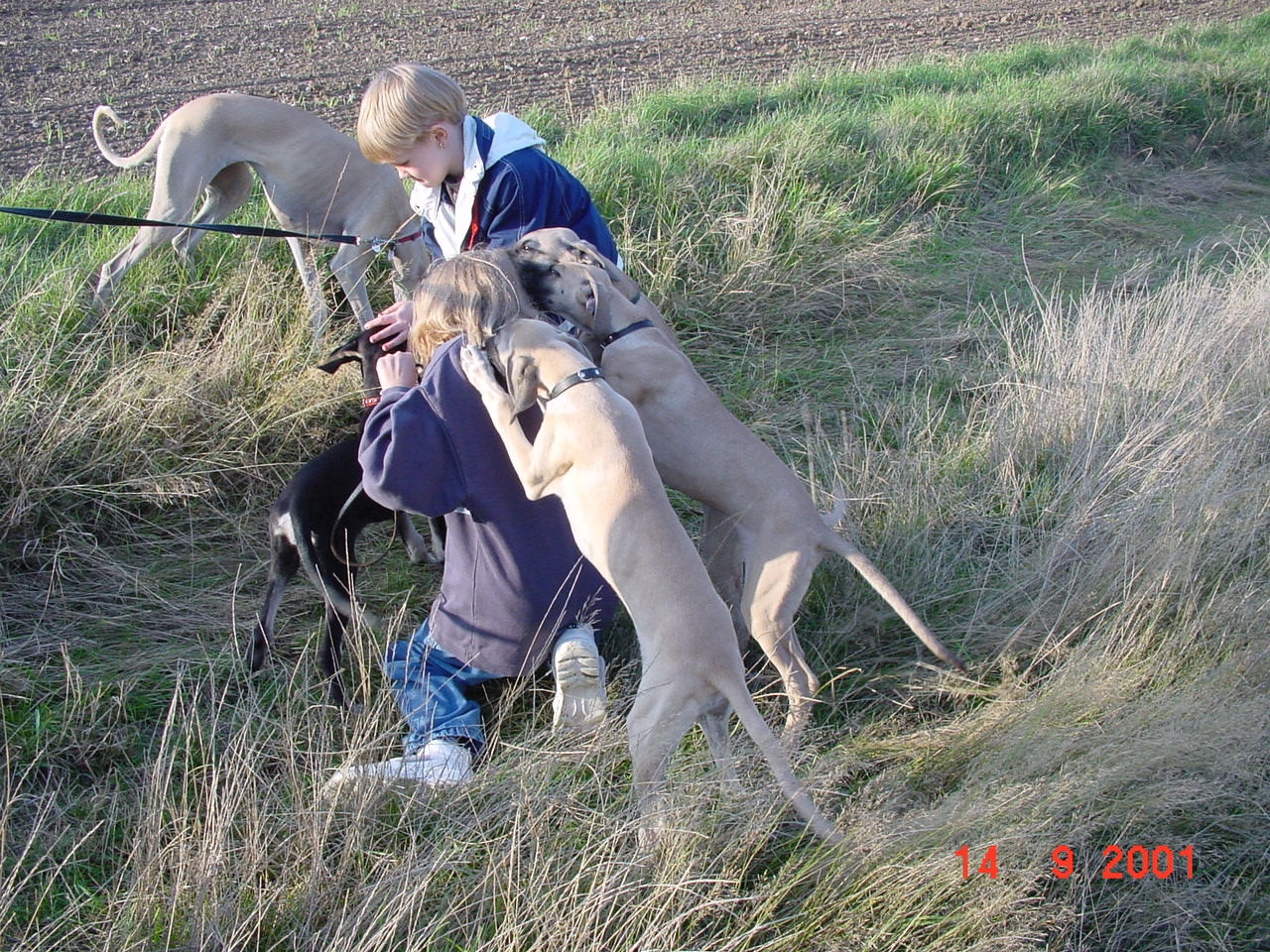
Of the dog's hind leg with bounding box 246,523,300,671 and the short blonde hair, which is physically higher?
the short blonde hair

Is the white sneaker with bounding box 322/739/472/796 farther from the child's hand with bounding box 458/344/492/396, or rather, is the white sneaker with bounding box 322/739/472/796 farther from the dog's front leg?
the child's hand with bounding box 458/344/492/396

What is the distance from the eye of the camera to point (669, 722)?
6.70 feet

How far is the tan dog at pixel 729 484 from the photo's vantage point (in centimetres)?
260

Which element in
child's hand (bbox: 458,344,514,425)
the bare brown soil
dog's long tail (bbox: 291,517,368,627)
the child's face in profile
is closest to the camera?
child's hand (bbox: 458,344,514,425)

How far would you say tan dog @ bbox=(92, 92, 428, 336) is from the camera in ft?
13.9

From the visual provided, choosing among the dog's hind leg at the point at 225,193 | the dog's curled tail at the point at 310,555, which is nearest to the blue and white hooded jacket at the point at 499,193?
the dog's curled tail at the point at 310,555

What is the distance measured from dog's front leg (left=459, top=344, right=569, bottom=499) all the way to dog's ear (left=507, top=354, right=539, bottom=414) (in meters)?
0.03

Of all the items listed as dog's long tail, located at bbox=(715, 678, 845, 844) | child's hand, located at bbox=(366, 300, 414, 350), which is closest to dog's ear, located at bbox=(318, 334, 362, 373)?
child's hand, located at bbox=(366, 300, 414, 350)

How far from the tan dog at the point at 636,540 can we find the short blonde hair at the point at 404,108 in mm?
943

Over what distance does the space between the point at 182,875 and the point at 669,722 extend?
37.7 inches

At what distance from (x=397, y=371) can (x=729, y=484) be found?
3.20ft

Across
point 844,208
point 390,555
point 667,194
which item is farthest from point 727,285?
point 390,555

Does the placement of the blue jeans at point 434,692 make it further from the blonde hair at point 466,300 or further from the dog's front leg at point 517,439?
the blonde hair at point 466,300

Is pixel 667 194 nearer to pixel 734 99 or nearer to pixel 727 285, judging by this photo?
pixel 727 285
